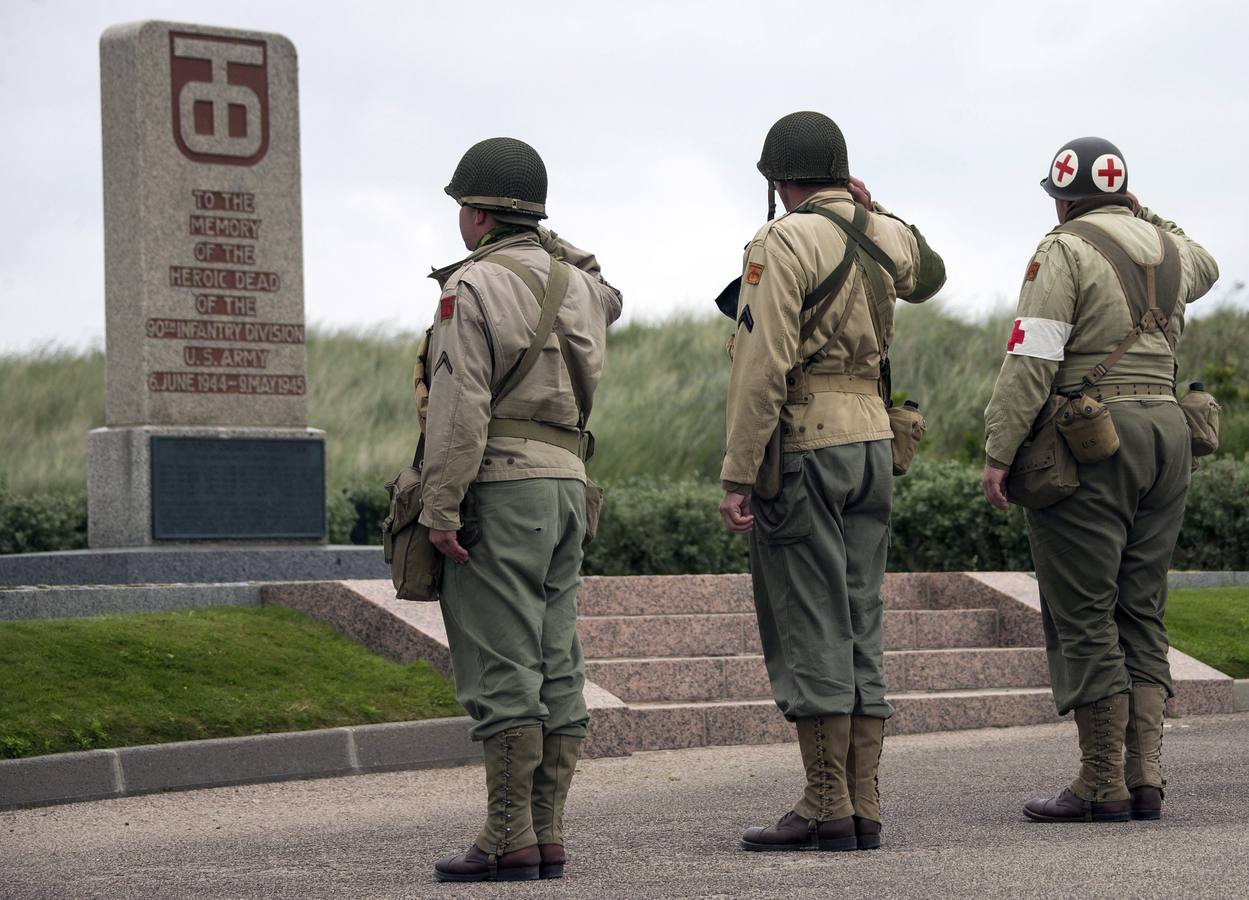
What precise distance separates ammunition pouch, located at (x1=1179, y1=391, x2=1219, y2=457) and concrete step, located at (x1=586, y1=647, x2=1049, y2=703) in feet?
10.6

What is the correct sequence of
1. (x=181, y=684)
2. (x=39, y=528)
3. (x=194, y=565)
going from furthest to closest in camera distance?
(x=39, y=528) < (x=194, y=565) < (x=181, y=684)

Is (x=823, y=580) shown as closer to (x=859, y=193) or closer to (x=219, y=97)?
(x=859, y=193)

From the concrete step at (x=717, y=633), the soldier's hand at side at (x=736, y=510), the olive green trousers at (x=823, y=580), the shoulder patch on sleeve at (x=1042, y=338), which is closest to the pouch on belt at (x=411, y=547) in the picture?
the soldier's hand at side at (x=736, y=510)

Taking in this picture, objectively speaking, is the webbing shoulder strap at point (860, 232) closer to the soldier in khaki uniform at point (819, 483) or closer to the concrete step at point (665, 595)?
the soldier in khaki uniform at point (819, 483)

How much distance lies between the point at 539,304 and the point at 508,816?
1.37 m

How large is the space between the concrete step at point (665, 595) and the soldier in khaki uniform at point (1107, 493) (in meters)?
5.29

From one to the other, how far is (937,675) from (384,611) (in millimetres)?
3056

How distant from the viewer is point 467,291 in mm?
4883

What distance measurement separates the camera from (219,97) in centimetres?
1263

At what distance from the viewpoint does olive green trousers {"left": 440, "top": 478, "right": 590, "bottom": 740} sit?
15.7ft

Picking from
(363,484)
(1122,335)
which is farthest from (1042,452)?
(363,484)

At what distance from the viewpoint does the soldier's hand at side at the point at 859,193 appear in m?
5.55

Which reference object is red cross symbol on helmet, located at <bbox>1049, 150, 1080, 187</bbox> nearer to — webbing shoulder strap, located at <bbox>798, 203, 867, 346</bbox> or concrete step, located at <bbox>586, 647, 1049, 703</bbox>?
webbing shoulder strap, located at <bbox>798, 203, 867, 346</bbox>

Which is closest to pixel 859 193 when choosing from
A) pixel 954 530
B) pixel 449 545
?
pixel 449 545
